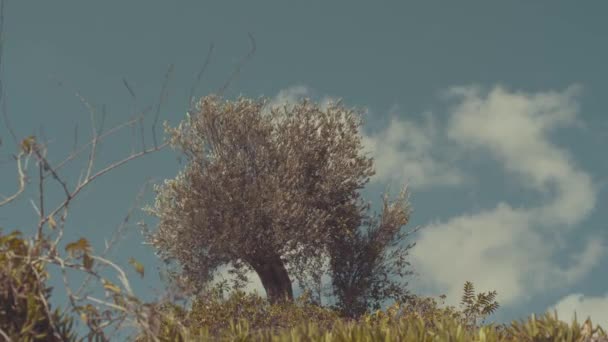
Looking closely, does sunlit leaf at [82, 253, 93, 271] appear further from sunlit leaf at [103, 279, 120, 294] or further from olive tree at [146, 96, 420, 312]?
olive tree at [146, 96, 420, 312]

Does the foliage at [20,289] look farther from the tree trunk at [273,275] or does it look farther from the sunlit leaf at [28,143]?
the tree trunk at [273,275]

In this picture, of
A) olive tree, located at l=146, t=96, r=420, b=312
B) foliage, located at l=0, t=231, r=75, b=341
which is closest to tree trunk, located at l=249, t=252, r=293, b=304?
olive tree, located at l=146, t=96, r=420, b=312

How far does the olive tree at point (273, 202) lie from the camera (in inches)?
1017

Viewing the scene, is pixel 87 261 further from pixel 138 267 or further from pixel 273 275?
pixel 273 275

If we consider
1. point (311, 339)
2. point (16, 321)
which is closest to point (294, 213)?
point (311, 339)

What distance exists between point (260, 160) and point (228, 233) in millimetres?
A: 2846

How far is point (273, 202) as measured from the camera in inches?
1006

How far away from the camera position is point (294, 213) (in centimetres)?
2542

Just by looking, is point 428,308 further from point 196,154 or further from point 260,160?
point 196,154

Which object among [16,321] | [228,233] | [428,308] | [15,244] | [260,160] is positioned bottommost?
[16,321]

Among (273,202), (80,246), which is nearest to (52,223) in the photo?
(80,246)

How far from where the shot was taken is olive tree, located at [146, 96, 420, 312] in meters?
25.8

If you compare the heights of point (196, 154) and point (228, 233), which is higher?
point (196, 154)

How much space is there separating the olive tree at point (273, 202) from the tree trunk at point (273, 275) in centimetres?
4
